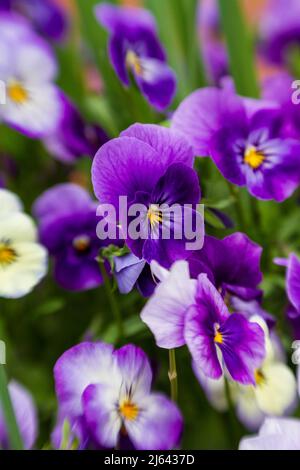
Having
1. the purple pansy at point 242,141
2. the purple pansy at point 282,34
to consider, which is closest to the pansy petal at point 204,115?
the purple pansy at point 242,141

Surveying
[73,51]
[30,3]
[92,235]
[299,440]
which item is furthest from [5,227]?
[30,3]

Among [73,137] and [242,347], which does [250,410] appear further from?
[73,137]

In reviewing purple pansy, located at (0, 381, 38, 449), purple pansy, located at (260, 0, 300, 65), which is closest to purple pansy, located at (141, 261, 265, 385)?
purple pansy, located at (0, 381, 38, 449)

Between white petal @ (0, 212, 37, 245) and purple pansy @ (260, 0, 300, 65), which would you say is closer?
white petal @ (0, 212, 37, 245)

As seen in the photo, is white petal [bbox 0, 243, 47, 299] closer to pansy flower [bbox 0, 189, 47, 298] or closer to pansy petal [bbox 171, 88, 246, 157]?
pansy flower [bbox 0, 189, 47, 298]

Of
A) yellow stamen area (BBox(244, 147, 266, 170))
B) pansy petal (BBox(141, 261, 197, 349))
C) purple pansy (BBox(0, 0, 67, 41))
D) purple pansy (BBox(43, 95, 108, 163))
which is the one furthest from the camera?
purple pansy (BBox(0, 0, 67, 41))

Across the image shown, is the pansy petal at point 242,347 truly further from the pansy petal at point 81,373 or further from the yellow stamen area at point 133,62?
the yellow stamen area at point 133,62

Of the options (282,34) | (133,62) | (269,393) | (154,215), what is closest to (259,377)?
(269,393)
